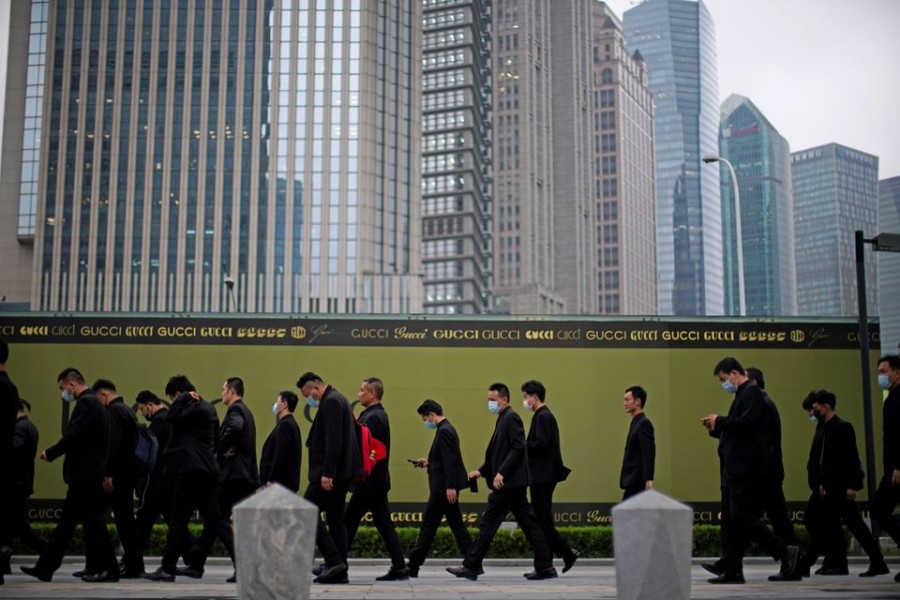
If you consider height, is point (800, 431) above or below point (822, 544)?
above

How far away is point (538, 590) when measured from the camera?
32.3 feet

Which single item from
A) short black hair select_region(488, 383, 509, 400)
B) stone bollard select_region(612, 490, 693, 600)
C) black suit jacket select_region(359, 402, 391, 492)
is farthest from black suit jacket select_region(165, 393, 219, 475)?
stone bollard select_region(612, 490, 693, 600)

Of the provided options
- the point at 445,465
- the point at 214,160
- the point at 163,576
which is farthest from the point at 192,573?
the point at 214,160

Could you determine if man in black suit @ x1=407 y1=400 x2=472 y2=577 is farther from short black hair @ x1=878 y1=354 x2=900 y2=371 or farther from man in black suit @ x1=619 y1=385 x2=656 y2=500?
short black hair @ x1=878 y1=354 x2=900 y2=371

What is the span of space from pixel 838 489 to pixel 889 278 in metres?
40.3

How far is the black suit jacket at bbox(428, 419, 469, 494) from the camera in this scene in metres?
12.2

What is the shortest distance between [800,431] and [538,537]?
7.17 meters

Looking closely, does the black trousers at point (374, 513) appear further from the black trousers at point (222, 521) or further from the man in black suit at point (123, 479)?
the man in black suit at point (123, 479)

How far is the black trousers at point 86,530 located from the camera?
1062 centimetres

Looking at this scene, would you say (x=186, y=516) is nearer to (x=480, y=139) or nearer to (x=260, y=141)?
(x=260, y=141)

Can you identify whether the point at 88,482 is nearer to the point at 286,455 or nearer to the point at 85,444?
the point at 85,444

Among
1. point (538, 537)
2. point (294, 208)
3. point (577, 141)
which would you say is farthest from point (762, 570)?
point (577, 141)

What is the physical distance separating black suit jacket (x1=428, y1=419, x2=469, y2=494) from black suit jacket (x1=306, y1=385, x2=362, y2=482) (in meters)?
1.35

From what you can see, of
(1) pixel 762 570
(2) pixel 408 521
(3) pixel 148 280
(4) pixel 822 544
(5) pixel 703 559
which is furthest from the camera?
(3) pixel 148 280
